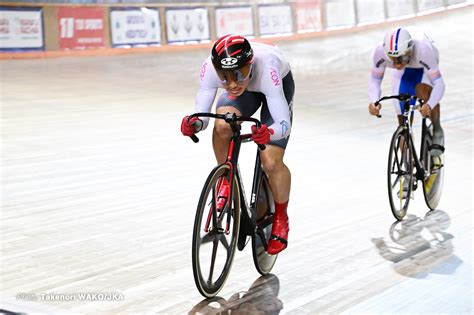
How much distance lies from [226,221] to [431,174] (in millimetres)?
2220

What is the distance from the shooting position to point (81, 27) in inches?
484

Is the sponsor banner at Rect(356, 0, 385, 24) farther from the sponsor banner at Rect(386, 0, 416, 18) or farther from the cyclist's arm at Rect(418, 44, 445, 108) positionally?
the cyclist's arm at Rect(418, 44, 445, 108)

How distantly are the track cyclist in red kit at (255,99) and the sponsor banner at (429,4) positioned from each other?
54.4 feet

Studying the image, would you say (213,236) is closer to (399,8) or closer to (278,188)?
(278,188)

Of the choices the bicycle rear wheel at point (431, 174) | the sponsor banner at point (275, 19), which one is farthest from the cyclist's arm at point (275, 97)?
the sponsor banner at point (275, 19)

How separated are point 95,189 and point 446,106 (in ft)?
19.3

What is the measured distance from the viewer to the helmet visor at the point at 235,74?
9.29 ft

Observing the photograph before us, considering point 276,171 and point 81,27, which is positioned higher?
point 81,27

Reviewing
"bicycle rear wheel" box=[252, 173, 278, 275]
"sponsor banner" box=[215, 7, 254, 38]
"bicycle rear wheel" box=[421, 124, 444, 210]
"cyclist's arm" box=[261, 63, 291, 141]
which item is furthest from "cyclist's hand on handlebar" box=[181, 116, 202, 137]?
"sponsor banner" box=[215, 7, 254, 38]

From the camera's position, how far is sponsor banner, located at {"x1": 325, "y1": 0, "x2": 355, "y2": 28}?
1691cm

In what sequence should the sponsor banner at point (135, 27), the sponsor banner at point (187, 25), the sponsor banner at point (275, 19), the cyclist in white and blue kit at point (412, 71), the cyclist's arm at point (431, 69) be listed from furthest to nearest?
the sponsor banner at point (275, 19) < the sponsor banner at point (187, 25) < the sponsor banner at point (135, 27) < the cyclist's arm at point (431, 69) < the cyclist in white and blue kit at point (412, 71)

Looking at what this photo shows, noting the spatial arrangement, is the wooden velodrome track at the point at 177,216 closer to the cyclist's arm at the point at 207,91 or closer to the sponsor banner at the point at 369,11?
the cyclist's arm at the point at 207,91

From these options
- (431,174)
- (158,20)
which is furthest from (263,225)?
(158,20)

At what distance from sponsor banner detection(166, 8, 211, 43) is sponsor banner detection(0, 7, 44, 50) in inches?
99.7
